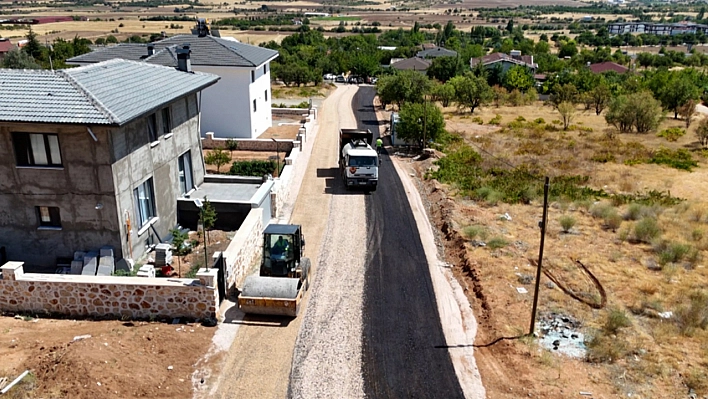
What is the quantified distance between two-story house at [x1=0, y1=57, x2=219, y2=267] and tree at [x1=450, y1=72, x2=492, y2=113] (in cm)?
4141

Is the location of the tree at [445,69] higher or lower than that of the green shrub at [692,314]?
higher

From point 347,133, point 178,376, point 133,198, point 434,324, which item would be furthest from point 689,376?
point 347,133

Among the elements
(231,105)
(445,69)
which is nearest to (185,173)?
(231,105)

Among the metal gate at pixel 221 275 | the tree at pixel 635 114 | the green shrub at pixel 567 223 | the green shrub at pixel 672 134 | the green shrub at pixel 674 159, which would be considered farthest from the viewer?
the tree at pixel 635 114

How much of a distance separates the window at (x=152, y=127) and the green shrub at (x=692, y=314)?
1858cm

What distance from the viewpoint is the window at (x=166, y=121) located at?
22.2 m

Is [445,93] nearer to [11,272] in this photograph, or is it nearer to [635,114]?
[635,114]

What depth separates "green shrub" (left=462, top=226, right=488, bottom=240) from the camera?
2288cm

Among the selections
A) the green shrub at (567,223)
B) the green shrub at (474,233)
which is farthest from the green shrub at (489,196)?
the green shrub at (474,233)

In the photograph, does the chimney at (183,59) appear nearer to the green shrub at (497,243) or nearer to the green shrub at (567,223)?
the green shrub at (497,243)

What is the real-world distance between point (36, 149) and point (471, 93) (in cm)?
4553

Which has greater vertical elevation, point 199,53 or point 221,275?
point 199,53

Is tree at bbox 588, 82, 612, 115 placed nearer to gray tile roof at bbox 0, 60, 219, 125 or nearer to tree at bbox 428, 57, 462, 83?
tree at bbox 428, 57, 462, 83

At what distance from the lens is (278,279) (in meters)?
17.0
